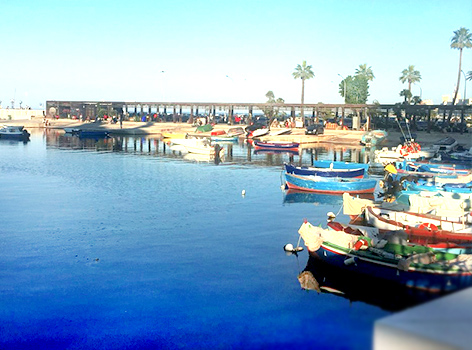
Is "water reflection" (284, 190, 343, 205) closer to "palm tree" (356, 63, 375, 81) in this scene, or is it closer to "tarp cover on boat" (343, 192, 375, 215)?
"tarp cover on boat" (343, 192, 375, 215)

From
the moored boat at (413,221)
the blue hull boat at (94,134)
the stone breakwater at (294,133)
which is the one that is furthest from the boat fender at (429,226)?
the blue hull boat at (94,134)

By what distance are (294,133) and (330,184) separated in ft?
218

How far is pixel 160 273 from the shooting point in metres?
23.5

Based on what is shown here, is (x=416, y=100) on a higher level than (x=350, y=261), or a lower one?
higher

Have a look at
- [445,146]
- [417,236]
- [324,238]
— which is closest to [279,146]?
[445,146]

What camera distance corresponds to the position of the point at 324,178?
4572 cm

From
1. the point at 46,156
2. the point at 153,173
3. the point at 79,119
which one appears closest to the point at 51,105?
the point at 79,119

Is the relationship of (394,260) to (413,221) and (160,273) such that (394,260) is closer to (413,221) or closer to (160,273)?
(413,221)

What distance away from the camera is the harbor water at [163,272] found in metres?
17.6

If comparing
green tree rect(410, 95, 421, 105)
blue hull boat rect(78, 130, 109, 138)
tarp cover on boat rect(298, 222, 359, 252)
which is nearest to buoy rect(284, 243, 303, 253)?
tarp cover on boat rect(298, 222, 359, 252)

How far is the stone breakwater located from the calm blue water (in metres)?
56.7

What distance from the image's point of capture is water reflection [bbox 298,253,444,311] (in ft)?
66.1

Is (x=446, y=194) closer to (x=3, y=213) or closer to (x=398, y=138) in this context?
(x=3, y=213)

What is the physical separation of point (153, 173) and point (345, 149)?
43.3 m
